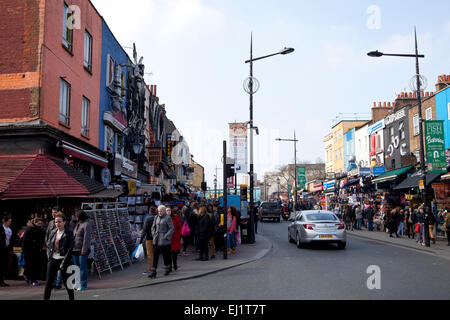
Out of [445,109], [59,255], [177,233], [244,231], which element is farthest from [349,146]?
[59,255]

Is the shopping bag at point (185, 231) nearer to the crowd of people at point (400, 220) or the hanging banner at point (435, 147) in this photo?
the crowd of people at point (400, 220)

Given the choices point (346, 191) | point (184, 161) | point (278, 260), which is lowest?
point (278, 260)

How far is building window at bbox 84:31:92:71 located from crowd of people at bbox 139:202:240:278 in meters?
8.18

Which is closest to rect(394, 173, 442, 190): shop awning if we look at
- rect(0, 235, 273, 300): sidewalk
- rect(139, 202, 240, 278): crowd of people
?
rect(139, 202, 240, 278): crowd of people

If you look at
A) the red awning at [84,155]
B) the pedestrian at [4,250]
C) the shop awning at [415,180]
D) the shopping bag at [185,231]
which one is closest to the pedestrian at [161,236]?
the pedestrian at [4,250]

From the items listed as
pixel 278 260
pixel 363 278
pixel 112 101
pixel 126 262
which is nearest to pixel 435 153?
pixel 278 260

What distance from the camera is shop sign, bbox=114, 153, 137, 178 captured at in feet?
68.5

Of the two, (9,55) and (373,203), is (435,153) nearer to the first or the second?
(373,203)

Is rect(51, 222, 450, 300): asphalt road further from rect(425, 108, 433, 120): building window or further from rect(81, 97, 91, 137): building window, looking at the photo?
rect(425, 108, 433, 120): building window

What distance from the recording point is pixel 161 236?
33.0ft

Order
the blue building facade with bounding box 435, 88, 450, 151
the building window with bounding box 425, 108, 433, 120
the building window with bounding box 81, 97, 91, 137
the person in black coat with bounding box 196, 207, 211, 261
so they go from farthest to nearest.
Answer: the building window with bounding box 425, 108, 433, 120, the blue building facade with bounding box 435, 88, 450, 151, the building window with bounding box 81, 97, 91, 137, the person in black coat with bounding box 196, 207, 211, 261

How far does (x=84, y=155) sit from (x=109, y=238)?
5.90m

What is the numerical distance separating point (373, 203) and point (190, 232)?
742 inches

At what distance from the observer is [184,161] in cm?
5512
